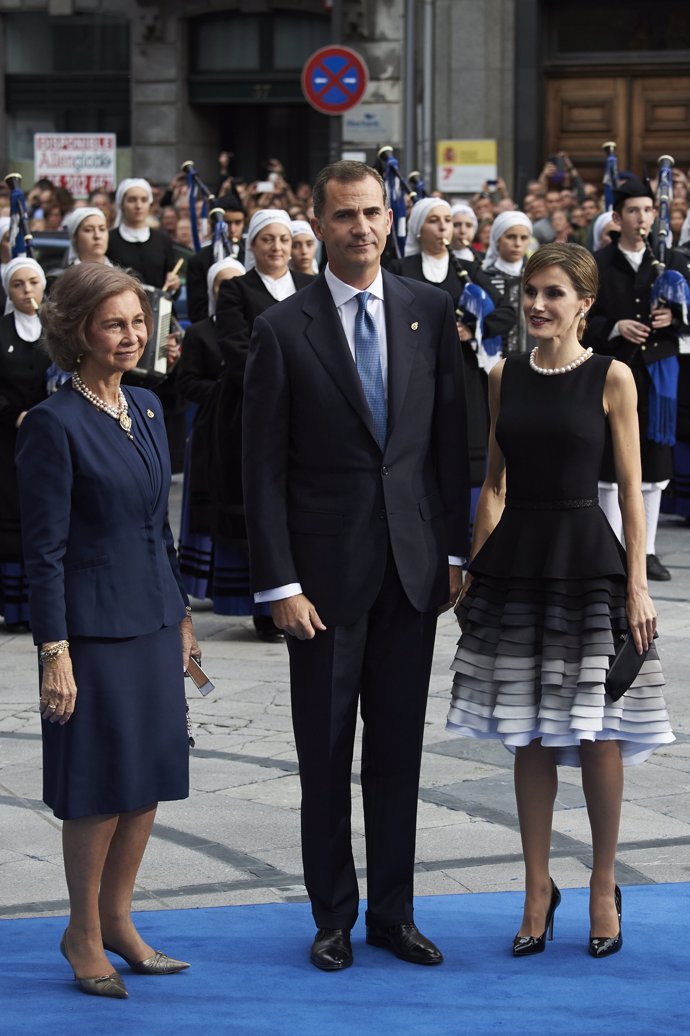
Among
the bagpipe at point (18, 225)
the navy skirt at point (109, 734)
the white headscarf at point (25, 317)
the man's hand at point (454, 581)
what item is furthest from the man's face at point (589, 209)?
the navy skirt at point (109, 734)

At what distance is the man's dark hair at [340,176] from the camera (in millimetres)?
4719

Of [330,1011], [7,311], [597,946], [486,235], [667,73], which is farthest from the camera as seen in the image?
[667,73]

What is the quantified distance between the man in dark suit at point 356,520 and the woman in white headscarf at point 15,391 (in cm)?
447

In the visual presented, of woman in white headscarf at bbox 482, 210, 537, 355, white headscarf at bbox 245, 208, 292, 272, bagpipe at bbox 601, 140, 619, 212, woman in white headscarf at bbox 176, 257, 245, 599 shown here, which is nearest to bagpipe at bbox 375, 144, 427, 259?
woman in white headscarf at bbox 482, 210, 537, 355

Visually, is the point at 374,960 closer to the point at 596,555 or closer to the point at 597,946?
the point at 597,946

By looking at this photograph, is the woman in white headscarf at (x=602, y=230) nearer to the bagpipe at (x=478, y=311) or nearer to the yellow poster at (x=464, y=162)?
the bagpipe at (x=478, y=311)

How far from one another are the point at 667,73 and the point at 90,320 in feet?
68.5

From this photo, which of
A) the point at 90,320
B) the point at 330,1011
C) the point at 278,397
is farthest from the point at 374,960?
the point at 90,320

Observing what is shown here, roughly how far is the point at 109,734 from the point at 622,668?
1275mm

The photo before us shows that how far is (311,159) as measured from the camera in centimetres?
2631

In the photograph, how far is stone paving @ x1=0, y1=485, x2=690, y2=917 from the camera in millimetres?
5527

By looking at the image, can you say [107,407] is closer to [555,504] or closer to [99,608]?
[99,608]

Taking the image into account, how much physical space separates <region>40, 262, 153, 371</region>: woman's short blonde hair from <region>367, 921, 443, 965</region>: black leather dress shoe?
1.65 metres

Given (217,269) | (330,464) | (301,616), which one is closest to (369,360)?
(330,464)
